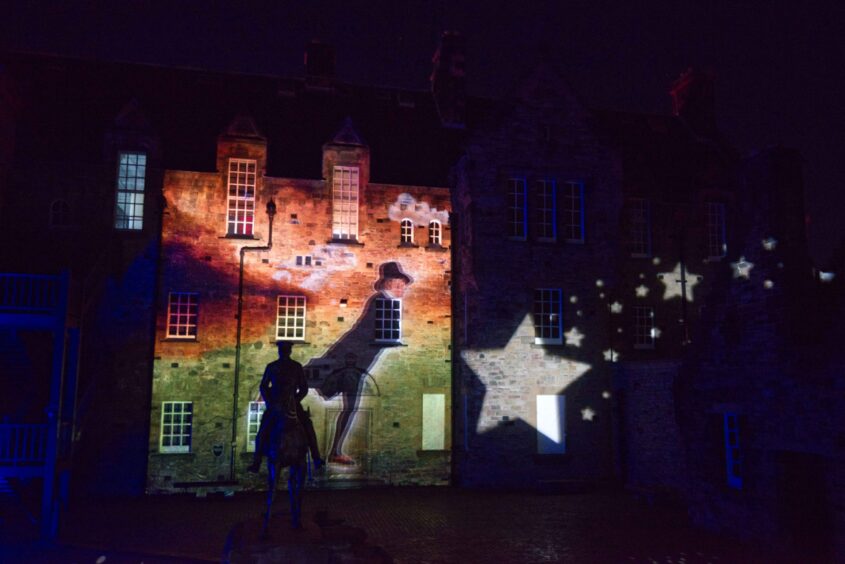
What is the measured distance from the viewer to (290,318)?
21469mm

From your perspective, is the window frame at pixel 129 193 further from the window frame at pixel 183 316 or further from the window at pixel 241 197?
the window at pixel 241 197

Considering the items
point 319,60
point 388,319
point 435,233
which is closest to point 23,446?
point 388,319

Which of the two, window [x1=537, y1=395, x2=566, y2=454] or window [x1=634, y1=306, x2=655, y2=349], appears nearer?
window [x1=537, y1=395, x2=566, y2=454]

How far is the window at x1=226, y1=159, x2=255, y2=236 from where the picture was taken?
70.2 feet

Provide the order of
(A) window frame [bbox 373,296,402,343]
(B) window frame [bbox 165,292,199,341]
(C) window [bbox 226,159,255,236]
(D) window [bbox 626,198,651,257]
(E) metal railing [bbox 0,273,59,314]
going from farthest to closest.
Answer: (D) window [bbox 626,198,651,257]
(A) window frame [bbox 373,296,402,343]
(C) window [bbox 226,159,255,236]
(B) window frame [bbox 165,292,199,341]
(E) metal railing [bbox 0,273,59,314]

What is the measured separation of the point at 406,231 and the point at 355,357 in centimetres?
469

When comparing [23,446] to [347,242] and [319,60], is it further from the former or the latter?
[319,60]

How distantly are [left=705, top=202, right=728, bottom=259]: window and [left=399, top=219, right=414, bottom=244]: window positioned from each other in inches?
447

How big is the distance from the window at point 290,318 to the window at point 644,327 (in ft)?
38.5

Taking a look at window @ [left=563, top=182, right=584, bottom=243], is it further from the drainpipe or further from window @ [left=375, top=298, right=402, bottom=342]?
the drainpipe

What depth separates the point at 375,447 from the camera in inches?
835

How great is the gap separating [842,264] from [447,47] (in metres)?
17.1

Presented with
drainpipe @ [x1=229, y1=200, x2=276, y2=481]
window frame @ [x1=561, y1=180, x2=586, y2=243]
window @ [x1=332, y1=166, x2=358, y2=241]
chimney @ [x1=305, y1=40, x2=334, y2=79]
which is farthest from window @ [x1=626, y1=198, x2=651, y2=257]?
drainpipe @ [x1=229, y1=200, x2=276, y2=481]

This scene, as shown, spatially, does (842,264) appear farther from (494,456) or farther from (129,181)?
(129,181)
